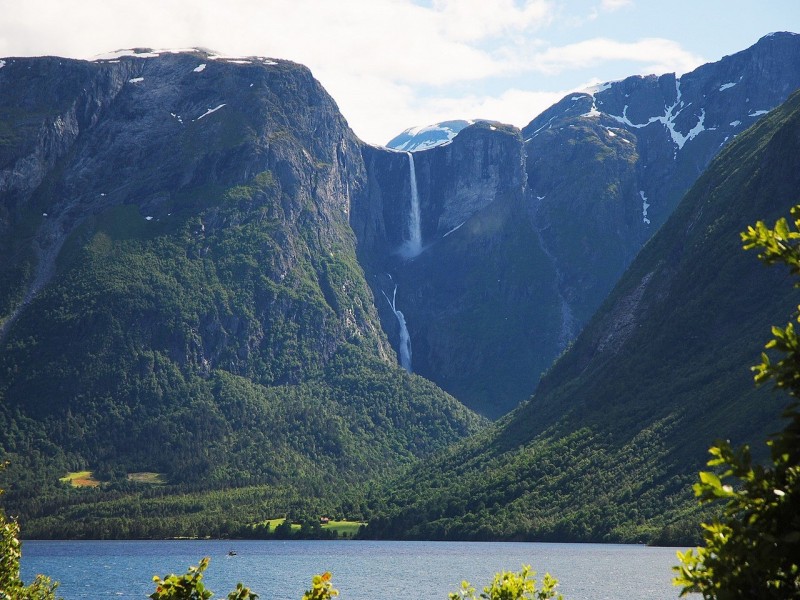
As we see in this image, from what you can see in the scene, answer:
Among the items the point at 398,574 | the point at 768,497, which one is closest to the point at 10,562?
the point at 768,497

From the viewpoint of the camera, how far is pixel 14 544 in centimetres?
3020

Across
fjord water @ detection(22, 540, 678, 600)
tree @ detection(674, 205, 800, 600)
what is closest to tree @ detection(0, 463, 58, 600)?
tree @ detection(674, 205, 800, 600)

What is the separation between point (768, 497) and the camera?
15.7 meters

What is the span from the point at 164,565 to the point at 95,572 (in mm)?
14049

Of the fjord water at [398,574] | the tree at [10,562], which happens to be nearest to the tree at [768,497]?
the tree at [10,562]

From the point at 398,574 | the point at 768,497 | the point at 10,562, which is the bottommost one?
the point at 398,574

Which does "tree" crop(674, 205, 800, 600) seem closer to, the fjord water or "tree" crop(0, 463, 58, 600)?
"tree" crop(0, 463, 58, 600)

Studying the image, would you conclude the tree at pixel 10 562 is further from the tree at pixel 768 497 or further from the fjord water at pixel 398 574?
the fjord water at pixel 398 574

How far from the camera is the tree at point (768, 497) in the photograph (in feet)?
49.8

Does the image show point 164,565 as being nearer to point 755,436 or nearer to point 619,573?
point 619,573

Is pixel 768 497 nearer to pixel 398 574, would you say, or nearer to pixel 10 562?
pixel 10 562

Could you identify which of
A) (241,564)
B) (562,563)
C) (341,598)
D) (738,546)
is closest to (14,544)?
(738,546)

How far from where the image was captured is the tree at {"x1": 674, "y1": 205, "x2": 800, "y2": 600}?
49.8ft

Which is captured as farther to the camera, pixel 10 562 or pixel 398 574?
pixel 398 574
